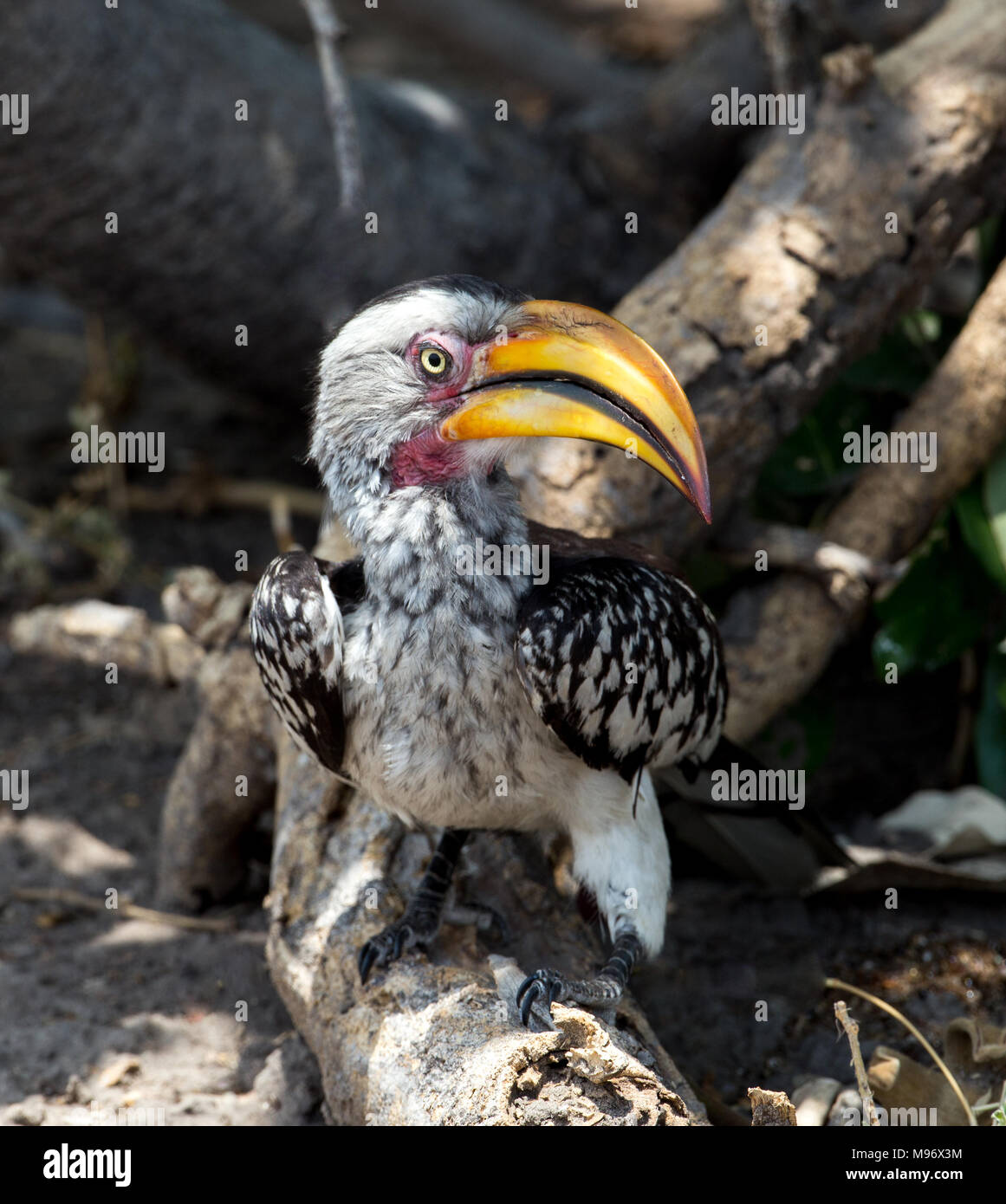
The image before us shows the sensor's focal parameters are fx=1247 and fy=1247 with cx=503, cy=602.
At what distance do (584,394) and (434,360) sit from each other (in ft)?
1.17

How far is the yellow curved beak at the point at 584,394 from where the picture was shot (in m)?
2.47

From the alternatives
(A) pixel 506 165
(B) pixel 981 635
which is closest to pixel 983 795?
(B) pixel 981 635

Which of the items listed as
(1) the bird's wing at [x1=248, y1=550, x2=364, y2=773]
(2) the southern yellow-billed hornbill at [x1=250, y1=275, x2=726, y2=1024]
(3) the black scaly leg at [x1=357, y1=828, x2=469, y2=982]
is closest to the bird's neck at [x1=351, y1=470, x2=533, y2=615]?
(2) the southern yellow-billed hornbill at [x1=250, y1=275, x2=726, y2=1024]

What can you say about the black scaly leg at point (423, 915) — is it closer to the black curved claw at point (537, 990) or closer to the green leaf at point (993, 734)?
the black curved claw at point (537, 990)

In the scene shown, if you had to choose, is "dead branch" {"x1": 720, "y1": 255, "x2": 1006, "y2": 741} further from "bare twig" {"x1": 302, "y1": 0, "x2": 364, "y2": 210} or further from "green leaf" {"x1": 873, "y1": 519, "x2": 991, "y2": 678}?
"bare twig" {"x1": 302, "y1": 0, "x2": 364, "y2": 210}

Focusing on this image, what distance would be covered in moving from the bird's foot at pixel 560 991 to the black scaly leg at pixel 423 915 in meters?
0.35

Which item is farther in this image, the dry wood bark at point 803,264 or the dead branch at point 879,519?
the dead branch at point 879,519

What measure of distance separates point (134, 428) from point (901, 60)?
434 centimetres

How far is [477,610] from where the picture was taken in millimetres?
2652

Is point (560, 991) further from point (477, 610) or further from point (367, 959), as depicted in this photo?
point (477, 610)

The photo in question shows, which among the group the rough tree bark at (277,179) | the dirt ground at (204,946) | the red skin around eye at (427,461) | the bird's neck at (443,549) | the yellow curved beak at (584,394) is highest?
the rough tree bark at (277,179)

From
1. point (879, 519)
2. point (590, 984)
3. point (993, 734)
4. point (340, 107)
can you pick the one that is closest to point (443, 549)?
point (590, 984)

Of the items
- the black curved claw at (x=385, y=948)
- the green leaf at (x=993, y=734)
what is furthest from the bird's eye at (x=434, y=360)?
the green leaf at (x=993, y=734)

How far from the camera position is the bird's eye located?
8.75 ft
